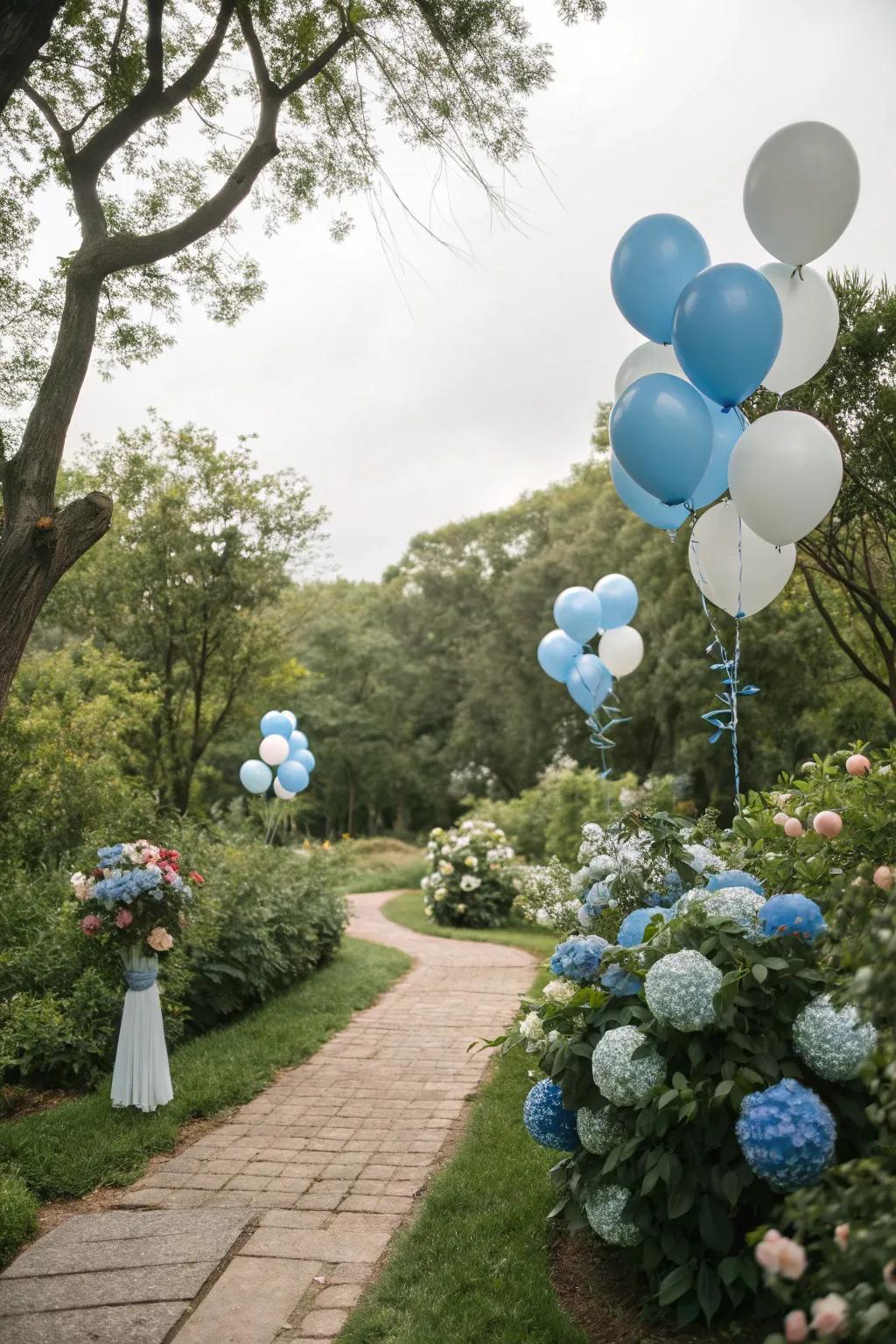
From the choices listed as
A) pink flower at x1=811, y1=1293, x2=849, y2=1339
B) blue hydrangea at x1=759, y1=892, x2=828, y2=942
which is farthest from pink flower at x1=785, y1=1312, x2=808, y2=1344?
blue hydrangea at x1=759, y1=892, x2=828, y2=942

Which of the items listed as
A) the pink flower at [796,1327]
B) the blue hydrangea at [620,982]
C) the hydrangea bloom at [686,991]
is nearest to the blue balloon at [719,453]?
the blue hydrangea at [620,982]

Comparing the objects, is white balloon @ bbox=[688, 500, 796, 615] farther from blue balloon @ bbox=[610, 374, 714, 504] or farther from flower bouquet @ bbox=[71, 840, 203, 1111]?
flower bouquet @ bbox=[71, 840, 203, 1111]

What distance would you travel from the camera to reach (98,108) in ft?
19.7

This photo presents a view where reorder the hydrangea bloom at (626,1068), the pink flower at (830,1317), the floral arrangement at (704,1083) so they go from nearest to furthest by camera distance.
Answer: the pink flower at (830,1317)
the floral arrangement at (704,1083)
the hydrangea bloom at (626,1068)

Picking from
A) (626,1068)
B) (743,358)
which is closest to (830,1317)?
(626,1068)

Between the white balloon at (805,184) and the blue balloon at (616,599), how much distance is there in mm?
3133

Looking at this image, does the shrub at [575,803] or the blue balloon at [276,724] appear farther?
the shrub at [575,803]

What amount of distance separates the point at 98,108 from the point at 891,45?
6.27 metres

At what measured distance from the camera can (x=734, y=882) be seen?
134 inches

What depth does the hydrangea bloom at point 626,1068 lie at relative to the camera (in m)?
2.90

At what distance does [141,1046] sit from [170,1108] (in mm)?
389

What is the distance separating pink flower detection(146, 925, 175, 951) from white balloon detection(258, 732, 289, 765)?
7.15 m

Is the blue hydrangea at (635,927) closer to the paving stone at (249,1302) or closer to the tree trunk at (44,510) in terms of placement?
Answer: the paving stone at (249,1302)

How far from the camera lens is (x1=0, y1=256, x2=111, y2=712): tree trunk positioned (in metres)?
4.08
